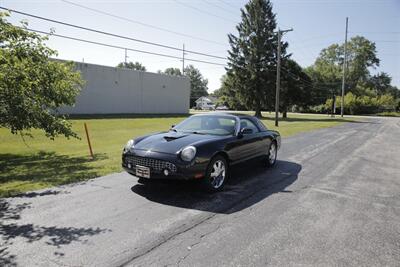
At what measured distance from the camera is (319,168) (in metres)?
8.35

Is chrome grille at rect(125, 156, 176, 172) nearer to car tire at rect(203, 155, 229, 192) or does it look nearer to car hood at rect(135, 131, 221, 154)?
car hood at rect(135, 131, 221, 154)

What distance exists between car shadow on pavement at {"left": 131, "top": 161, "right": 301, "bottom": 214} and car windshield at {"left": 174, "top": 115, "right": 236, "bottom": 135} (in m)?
0.82

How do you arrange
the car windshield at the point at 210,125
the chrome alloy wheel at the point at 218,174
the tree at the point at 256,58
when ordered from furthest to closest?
the tree at the point at 256,58, the car windshield at the point at 210,125, the chrome alloy wheel at the point at 218,174

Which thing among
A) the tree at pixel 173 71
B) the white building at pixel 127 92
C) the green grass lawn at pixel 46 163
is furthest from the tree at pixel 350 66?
the green grass lawn at pixel 46 163

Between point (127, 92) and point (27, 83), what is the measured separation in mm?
27287

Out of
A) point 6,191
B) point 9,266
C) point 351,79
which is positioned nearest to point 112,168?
point 6,191

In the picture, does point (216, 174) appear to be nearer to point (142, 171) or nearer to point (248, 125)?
point (142, 171)

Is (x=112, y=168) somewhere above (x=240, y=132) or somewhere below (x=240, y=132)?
below

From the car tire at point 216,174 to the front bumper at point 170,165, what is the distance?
189mm

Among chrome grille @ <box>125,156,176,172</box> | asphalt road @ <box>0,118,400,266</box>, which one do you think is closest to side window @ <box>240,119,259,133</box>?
asphalt road @ <box>0,118,400,266</box>

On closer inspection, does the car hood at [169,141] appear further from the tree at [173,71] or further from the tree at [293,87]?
the tree at [173,71]

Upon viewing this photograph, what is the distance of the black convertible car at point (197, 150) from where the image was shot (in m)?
5.37

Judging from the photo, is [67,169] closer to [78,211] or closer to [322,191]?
[78,211]

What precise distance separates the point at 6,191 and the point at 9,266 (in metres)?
3.31
